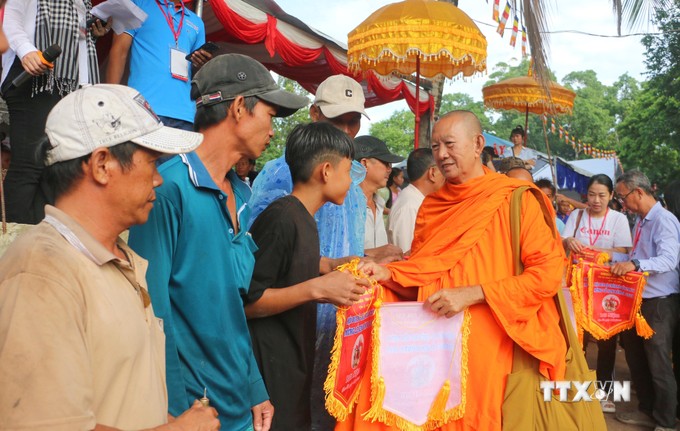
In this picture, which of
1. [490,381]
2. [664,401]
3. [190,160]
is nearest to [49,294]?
[190,160]

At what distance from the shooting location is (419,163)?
16.8 feet

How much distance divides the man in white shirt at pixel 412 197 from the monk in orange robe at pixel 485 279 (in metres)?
1.18

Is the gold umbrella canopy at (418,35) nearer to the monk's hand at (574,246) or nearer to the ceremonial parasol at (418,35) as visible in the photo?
the ceremonial parasol at (418,35)

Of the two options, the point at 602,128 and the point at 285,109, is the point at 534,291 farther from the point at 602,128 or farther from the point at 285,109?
the point at 602,128

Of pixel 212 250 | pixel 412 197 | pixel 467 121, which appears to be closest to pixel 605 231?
pixel 412 197

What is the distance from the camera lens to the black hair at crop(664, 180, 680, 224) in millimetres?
5820

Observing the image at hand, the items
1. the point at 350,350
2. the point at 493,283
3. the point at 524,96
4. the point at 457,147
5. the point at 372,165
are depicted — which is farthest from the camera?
the point at 524,96

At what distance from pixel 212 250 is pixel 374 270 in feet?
4.13

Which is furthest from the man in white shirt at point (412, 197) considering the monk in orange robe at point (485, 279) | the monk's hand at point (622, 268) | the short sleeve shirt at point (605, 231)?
the short sleeve shirt at point (605, 231)

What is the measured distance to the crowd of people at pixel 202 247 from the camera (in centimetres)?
125

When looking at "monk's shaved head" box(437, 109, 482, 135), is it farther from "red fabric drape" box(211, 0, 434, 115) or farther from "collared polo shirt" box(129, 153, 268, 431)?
"red fabric drape" box(211, 0, 434, 115)

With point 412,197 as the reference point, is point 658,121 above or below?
above

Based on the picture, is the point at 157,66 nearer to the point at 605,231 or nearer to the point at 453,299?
the point at 453,299

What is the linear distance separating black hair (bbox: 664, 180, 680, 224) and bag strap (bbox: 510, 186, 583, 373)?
10.7 feet
